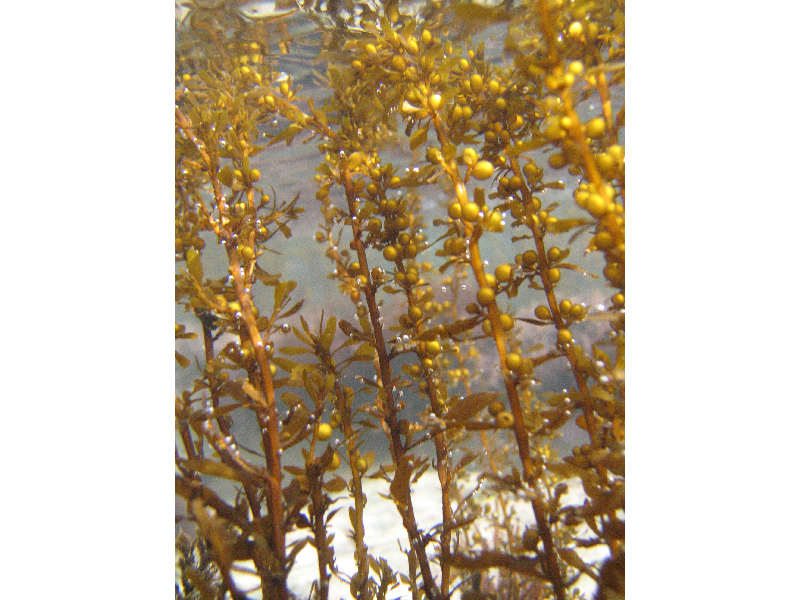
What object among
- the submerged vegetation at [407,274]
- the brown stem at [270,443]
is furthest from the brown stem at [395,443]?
the brown stem at [270,443]

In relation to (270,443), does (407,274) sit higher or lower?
higher

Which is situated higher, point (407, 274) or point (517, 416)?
point (407, 274)

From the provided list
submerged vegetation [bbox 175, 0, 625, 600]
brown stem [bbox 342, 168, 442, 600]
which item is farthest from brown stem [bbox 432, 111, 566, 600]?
brown stem [bbox 342, 168, 442, 600]

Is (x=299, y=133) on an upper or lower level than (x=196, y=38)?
lower

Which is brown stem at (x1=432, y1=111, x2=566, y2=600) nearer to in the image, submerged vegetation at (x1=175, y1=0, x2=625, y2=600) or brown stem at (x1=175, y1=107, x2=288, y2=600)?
submerged vegetation at (x1=175, y1=0, x2=625, y2=600)

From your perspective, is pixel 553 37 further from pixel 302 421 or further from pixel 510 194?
pixel 302 421

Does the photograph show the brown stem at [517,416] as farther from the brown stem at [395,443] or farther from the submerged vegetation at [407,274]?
the brown stem at [395,443]

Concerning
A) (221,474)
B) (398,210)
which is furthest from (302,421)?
(398,210)

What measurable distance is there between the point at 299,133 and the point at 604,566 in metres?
0.57

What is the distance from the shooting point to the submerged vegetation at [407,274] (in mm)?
430

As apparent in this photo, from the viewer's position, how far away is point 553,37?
0.40 meters

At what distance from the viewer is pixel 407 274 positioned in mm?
518

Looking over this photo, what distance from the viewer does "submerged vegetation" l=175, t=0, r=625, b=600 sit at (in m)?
0.43

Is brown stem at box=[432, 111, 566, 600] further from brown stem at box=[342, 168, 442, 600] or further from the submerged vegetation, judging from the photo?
brown stem at box=[342, 168, 442, 600]
